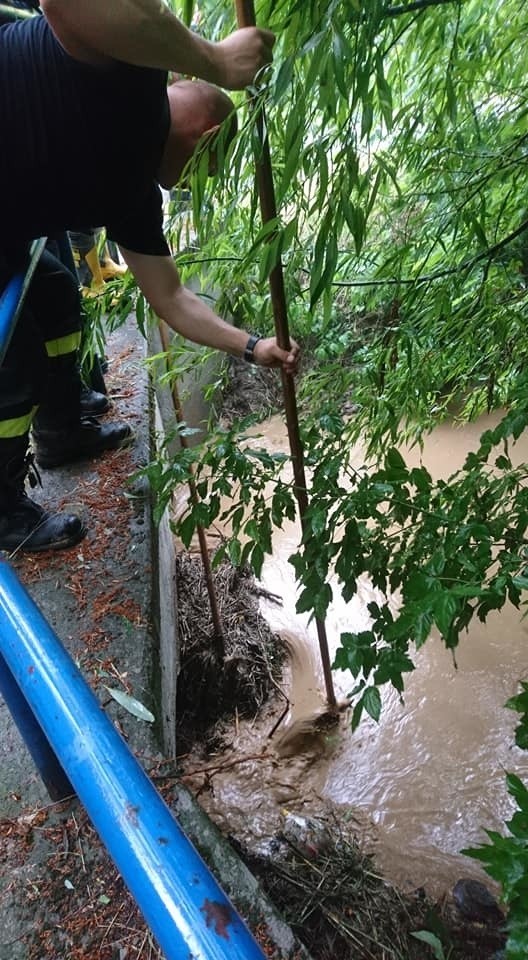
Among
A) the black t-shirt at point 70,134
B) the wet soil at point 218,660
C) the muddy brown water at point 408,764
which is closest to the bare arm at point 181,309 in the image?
the black t-shirt at point 70,134

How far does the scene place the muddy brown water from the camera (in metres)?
2.46

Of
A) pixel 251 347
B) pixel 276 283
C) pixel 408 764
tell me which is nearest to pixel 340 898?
pixel 408 764

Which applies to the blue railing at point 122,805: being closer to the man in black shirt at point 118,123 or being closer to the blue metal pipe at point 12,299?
the blue metal pipe at point 12,299

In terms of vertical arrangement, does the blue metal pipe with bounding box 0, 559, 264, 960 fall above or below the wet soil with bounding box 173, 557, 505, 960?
above

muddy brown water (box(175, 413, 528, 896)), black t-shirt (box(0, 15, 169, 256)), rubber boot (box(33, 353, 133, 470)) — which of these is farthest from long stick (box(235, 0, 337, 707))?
rubber boot (box(33, 353, 133, 470))

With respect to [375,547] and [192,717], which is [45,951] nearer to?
[375,547]

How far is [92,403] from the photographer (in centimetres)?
290

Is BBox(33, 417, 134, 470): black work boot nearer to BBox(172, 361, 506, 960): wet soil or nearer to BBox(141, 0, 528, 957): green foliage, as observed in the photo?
BBox(141, 0, 528, 957): green foliage

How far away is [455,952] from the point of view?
1729 mm

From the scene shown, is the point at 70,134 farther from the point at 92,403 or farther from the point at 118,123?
the point at 92,403

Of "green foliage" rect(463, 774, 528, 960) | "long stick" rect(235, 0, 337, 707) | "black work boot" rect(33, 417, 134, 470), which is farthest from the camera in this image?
"black work boot" rect(33, 417, 134, 470)

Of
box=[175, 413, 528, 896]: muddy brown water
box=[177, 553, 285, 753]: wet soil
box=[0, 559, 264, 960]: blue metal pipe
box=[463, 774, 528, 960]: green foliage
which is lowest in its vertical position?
box=[175, 413, 528, 896]: muddy brown water

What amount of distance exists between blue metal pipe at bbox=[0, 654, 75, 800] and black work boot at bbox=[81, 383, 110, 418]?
1828 mm

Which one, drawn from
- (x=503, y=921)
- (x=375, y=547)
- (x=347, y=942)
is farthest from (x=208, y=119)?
(x=503, y=921)
